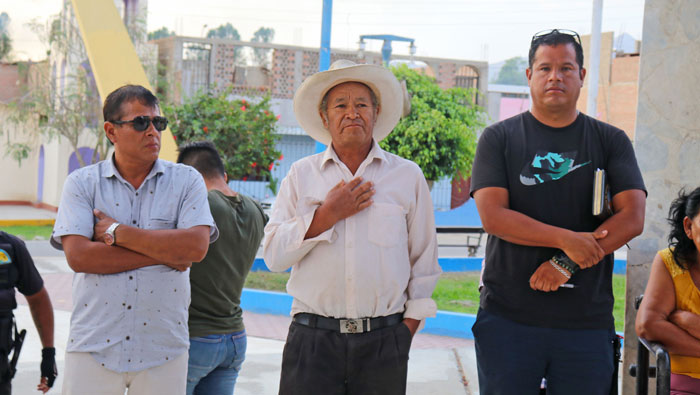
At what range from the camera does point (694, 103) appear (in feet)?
13.2

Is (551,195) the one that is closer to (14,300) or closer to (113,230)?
(113,230)

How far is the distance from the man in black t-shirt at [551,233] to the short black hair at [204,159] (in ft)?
4.42

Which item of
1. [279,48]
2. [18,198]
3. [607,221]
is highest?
[279,48]

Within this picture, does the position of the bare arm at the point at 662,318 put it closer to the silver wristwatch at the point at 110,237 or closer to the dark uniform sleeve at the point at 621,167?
the dark uniform sleeve at the point at 621,167

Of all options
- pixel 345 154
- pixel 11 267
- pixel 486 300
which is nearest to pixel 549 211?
→ pixel 486 300

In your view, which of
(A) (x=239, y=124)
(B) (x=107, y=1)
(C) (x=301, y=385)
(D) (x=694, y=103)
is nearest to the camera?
(C) (x=301, y=385)

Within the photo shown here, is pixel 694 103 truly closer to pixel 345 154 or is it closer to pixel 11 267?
pixel 345 154

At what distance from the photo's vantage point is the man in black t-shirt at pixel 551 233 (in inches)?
118

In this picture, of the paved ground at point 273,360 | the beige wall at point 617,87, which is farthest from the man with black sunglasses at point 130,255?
the beige wall at point 617,87

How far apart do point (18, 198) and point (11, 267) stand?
23865mm

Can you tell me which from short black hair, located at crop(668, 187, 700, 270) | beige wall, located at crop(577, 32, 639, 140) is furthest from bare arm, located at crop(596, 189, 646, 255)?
beige wall, located at crop(577, 32, 639, 140)

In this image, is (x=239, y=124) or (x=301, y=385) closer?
(x=301, y=385)

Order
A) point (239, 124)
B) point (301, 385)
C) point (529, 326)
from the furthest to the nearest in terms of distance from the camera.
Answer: point (239, 124), point (529, 326), point (301, 385)

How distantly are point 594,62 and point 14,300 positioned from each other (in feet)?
50.8
